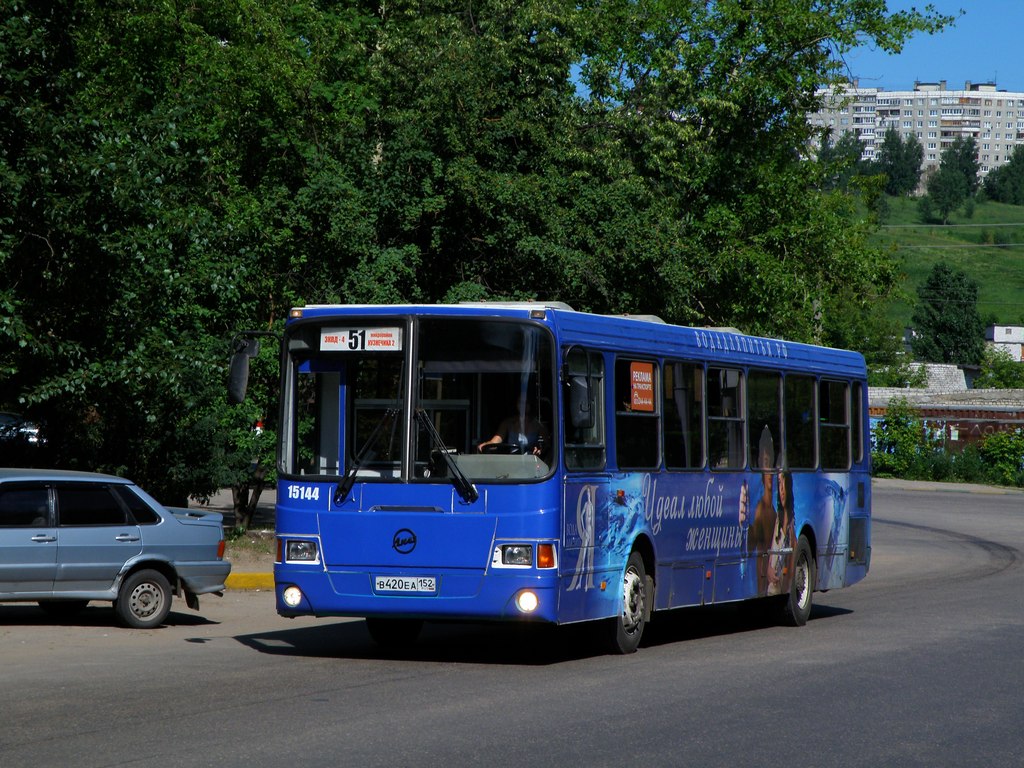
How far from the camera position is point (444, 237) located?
954 inches

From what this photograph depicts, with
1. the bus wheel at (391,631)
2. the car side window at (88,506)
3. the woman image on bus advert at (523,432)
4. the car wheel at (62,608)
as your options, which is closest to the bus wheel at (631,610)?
the woman image on bus advert at (523,432)

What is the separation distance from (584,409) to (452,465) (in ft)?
3.66

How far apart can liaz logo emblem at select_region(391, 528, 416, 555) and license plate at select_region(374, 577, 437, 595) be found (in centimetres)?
21

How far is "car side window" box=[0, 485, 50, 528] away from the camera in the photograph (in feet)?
46.5

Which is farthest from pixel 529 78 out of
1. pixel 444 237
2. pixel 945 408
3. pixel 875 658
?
pixel 945 408

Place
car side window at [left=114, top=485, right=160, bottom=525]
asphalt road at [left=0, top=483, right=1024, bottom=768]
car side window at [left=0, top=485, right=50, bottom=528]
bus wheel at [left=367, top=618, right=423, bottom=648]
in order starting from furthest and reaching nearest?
1. car side window at [left=114, top=485, right=160, bottom=525]
2. car side window at [left=0, top=485, right=50, bottom=528]
3. bus wheel at [left=367, top=618, right=423, bottom=648]
4. asphalt road at [left=0, top=483, right=1024, bottom=768]

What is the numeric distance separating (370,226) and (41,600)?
9.40 meters

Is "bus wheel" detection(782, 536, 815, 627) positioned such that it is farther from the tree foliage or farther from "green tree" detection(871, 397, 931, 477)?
"green tree" detection(871, 397, 931, 477)

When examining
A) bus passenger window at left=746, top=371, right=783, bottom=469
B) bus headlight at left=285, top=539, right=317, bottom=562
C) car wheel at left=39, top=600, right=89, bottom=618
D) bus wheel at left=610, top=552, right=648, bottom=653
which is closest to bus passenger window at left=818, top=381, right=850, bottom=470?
bus passenger window at left=746, top=371, right=783, bottom=469

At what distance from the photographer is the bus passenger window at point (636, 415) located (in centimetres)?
1290

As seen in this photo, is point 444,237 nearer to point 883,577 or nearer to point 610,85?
point 883,577

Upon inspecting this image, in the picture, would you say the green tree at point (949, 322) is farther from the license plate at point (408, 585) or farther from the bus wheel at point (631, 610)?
the license plate at point (408, 585)

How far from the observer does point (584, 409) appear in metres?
11.9

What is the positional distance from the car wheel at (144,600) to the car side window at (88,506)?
597 millimetres
